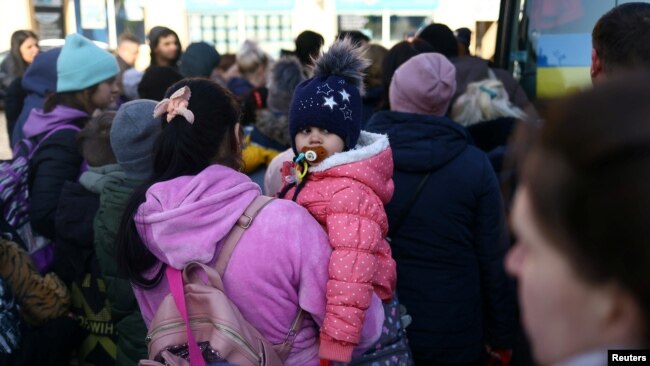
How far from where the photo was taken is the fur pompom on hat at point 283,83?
423cm

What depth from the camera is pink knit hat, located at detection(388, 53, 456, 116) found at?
10.5ft

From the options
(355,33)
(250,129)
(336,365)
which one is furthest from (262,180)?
(355,33)

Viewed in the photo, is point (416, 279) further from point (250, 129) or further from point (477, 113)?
point (250, 129)

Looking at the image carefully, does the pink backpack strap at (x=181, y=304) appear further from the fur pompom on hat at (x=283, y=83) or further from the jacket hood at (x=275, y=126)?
the fur pompom on hat at (x=283, y=83)

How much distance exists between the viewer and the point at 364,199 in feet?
7.32

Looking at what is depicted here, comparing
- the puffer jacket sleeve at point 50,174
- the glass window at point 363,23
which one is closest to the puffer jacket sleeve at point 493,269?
the puffer jacket sleeve at point 50,174

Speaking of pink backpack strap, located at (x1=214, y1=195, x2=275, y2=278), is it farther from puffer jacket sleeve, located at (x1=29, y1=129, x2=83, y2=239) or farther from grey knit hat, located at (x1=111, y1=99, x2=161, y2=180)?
puffer jacket sleeve, located at (x1=29, y1=129, x2=83, y2=239)

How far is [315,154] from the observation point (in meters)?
2.38

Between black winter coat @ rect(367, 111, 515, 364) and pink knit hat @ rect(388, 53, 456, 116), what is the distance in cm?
19

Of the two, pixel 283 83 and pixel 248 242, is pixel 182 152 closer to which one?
pixel 248 242

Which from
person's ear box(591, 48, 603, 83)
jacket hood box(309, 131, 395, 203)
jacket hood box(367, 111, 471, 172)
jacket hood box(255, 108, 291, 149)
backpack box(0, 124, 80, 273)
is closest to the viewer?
jacket hood box(309, 131, 395, 203)

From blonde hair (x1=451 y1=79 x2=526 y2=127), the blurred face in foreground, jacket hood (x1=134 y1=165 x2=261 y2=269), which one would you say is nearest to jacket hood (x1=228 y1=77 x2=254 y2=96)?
blonde hair (x1=451 y1=79 x2=526 y2=127)

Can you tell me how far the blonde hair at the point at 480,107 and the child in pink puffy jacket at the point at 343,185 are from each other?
1684mm

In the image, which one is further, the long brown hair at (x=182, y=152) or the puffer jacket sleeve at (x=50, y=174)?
the puffer jacket sleeve at (x=50, y=174)
